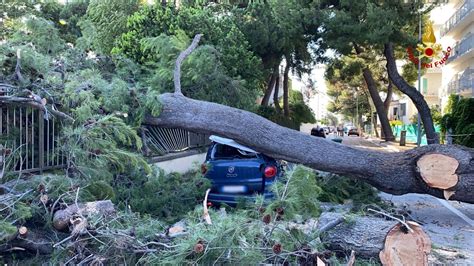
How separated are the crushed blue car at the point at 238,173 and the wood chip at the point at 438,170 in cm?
242

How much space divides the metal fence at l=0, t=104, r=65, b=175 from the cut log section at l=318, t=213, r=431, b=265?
13.2 ft

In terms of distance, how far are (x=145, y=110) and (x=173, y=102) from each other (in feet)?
2.57

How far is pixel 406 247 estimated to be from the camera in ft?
14.4

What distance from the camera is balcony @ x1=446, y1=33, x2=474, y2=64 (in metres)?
32.7

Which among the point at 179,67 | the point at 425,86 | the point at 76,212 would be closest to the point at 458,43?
the point at 425,86

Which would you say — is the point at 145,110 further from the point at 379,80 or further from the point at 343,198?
the point at 379,80

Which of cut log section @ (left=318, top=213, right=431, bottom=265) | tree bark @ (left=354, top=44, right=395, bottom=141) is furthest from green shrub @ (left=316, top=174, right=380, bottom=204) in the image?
tree bark @ (left=354, top=44, right=395, bottom=141)

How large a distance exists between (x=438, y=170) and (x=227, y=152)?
3740 mm

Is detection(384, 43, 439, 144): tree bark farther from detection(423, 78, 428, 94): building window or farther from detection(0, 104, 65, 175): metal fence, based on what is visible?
detection(423, 78, 428, 94): building window

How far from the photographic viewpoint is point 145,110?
8.03m

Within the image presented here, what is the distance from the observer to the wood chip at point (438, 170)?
6848 mm

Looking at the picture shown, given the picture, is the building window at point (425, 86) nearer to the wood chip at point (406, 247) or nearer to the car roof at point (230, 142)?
the car roof at point (230, 142)

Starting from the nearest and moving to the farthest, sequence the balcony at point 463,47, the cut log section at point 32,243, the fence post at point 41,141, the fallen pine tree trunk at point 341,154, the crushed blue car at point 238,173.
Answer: the cut log section at point 32,243, the fence post at point 41,141, the fallen pine tree trunk at point 341,154, the crushed blue car at point 238,173, the balcony at point 463,47

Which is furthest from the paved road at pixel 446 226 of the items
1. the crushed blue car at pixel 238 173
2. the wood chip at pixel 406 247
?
the crushed blue car at pixel 238 173
